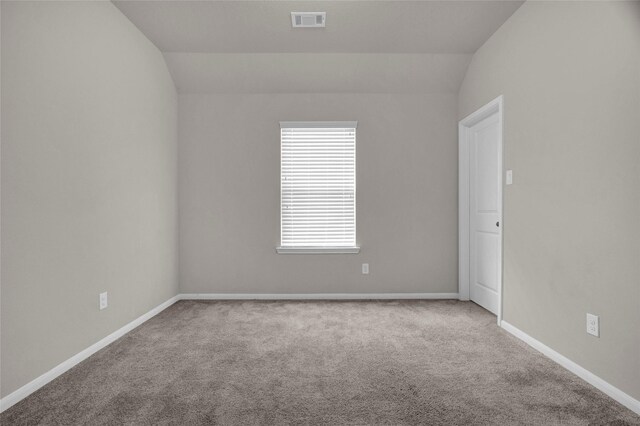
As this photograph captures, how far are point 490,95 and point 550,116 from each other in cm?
93

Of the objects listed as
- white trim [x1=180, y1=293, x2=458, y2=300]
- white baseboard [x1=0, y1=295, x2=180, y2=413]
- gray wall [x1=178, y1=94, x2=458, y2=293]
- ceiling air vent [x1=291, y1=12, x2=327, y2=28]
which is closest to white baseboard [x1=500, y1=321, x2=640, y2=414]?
white trim [x1=180, y1=293, x2=458, y2=300]

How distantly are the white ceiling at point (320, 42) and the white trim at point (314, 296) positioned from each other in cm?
246

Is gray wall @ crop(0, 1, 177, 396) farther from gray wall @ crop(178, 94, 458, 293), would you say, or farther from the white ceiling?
gray wall @ crop(178, 94, 458, 293)

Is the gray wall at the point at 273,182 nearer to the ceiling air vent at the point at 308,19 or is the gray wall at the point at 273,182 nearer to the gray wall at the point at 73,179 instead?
the gray wall at the point at 73,179

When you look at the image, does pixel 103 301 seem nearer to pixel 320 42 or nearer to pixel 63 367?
pixel 63 367

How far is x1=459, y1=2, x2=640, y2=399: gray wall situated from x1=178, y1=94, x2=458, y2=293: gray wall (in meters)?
1.09

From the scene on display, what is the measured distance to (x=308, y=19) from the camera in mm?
3043

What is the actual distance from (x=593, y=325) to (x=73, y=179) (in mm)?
3549

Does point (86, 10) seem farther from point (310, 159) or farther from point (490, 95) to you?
point (490, 95)

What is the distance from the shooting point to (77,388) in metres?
2.00

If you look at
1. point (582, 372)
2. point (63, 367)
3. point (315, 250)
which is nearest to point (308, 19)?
point (315, 250)

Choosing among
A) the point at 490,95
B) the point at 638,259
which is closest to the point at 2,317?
the point at 638,259

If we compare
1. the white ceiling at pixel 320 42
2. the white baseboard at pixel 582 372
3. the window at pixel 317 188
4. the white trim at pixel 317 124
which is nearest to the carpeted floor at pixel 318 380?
the white baseboard at pixel 582 372

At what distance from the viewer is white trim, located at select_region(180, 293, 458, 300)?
4.07 meters
